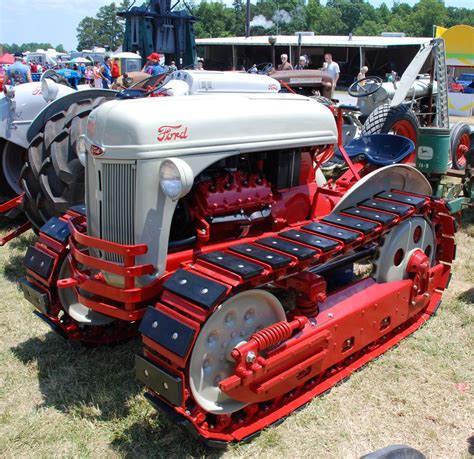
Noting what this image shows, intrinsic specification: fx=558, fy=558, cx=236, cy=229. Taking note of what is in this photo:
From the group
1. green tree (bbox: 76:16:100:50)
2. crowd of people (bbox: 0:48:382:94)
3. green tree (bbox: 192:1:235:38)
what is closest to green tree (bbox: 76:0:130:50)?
green tree (bbox: 76:16:100:50)

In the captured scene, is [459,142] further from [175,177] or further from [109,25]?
[109,25]

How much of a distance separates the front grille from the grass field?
91cm

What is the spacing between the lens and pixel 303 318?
314 cm

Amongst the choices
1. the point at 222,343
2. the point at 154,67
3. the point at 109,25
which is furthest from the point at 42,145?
the point at 109,25

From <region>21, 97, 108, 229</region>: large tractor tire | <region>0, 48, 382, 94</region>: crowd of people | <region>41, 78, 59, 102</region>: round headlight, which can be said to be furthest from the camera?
<region>0, 48, 382, 94</region>: crowd of people

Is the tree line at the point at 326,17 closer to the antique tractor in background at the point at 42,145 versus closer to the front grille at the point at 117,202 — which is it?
the antique tractor in background at the point at 42,145

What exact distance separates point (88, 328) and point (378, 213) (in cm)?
207

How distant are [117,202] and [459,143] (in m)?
6.17

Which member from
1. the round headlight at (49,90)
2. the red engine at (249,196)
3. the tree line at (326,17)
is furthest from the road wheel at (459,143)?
the tree line at (326,17)

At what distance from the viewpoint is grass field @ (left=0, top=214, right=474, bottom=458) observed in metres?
2.91

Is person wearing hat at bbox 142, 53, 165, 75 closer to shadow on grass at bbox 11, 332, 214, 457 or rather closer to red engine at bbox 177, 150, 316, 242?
red engine at bbox 177, 150, 316, 242

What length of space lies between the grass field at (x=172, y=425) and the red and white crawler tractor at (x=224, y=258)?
137 millimetres

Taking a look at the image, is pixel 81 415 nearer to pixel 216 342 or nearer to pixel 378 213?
pixel 216 342

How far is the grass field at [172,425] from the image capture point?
2.91 meters
